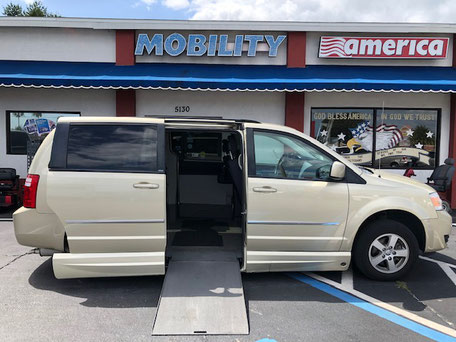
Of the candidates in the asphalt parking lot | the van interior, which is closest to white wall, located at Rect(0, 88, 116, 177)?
the van interior

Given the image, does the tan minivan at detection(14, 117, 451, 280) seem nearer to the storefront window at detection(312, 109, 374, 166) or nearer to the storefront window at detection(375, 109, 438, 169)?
the storefront window at detection(312, 109, 374, 166)

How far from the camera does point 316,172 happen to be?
14.1 ft

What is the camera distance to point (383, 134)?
32.6 feet

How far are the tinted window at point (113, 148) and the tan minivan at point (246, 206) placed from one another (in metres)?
0.01

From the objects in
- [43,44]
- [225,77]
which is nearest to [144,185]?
[225,77]

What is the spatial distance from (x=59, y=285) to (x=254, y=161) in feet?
8.69

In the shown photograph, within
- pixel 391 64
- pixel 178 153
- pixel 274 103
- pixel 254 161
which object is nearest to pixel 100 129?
pixel 254 161

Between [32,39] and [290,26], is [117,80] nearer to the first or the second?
[32,39]

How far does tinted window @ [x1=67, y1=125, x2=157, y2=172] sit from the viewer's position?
4102mm

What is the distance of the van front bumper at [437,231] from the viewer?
4.37 meters

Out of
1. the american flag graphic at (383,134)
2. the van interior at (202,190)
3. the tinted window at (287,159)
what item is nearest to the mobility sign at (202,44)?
the american flag graphic at (383,134)

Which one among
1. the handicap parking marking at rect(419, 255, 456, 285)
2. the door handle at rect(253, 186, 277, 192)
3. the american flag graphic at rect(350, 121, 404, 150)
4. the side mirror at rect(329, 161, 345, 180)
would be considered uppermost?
the american flag graphic at rect(350, 121, 404, 150)

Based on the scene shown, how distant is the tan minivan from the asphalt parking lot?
0.84 ft

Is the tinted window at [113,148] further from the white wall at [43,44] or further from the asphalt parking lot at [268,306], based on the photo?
the white wall at [43,44]
